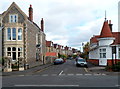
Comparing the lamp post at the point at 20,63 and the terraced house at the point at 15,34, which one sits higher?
the terraced house at the point at 15,34

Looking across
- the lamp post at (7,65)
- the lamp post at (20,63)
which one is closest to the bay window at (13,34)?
the lamp post at (20,63)

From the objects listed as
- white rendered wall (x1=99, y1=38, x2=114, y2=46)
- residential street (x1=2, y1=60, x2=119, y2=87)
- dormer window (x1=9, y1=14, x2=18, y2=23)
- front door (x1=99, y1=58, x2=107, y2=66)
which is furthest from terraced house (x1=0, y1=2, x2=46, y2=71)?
white rendered wall (x1=99, y1=38, x2=114, y2=46)

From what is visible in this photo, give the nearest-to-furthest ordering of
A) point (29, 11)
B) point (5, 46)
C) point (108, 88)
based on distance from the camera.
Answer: point (108, 88)
point (5, 46)
point (29, 11)

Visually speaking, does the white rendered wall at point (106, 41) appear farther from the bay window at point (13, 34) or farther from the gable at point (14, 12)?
the bay window at point (13, 34)

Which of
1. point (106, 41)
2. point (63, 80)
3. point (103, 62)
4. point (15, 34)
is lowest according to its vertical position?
point (63, 80)

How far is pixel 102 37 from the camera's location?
108ft

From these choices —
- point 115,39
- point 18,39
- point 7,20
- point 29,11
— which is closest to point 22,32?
point 18,39

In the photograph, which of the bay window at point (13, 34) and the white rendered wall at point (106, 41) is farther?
the white rendered wall at point (106, 41)

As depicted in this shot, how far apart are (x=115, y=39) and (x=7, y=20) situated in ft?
60.8

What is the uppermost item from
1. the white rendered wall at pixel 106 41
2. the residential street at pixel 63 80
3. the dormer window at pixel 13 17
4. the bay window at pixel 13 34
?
the dormer window at pixel 13 17

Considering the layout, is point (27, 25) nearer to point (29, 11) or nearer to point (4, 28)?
point (4, 28)

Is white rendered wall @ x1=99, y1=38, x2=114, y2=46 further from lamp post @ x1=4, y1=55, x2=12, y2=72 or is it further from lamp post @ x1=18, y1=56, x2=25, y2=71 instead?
lamp post @ x1=4, y1=55, x2=12, y2=72

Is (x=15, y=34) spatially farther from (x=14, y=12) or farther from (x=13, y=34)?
(x=14, y=12)

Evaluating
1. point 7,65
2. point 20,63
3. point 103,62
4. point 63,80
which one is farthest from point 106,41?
point 63,80
